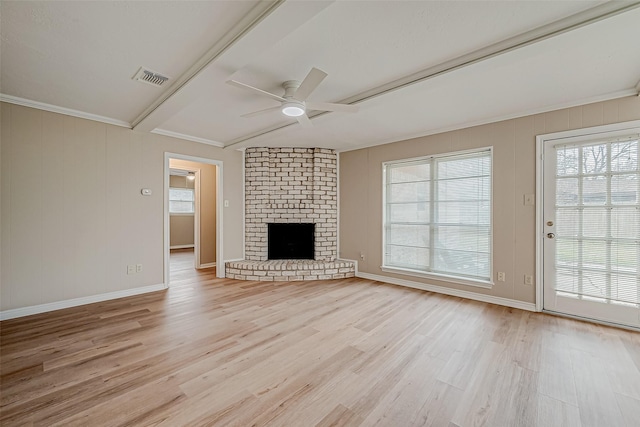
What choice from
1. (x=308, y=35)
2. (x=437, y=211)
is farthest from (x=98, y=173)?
(x=437, y=211)

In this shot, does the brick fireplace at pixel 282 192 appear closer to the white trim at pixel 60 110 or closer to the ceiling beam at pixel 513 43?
the white trim at pixel 60 110

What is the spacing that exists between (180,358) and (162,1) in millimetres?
2557

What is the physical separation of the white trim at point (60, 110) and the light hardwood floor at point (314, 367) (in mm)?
2439

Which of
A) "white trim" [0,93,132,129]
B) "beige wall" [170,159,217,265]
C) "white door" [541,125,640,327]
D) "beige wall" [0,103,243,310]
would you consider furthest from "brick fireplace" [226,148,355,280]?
"white door" [541,125,640,327]

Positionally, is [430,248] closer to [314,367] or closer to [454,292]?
[454,292]

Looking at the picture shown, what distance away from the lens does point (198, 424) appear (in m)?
1.50

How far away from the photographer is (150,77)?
2496 millimetres

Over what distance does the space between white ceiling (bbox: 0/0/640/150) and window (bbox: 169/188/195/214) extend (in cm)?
586

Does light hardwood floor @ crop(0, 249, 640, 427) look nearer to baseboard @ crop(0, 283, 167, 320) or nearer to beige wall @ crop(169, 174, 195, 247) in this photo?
baseboard @ crop(0, 283, 167, 320)

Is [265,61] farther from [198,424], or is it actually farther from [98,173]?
[98,173]

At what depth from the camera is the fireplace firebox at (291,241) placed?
17.4 feet

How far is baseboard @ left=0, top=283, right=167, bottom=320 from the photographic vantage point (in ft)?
9.94

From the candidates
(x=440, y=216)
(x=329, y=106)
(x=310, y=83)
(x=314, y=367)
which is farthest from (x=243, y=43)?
(x=440, y=216)

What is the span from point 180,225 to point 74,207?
18.7 ft
